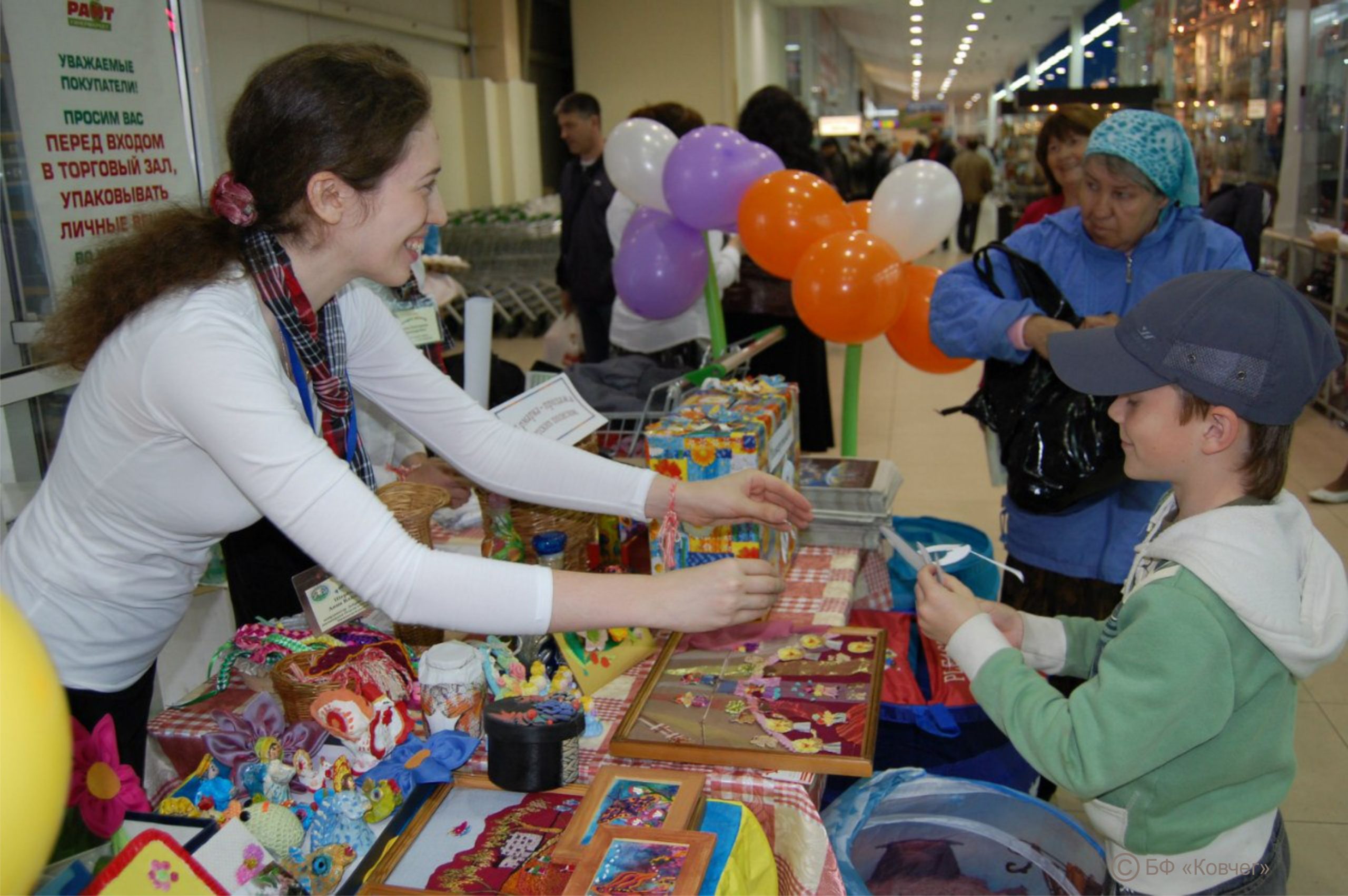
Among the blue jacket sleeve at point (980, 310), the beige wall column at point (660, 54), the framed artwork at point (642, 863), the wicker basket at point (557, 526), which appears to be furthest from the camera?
the beige wall column at point (660, 54)

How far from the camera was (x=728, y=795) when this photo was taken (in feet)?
4.64

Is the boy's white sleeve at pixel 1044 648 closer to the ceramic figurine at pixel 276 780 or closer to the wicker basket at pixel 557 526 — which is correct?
the wicker basket at pixel 557 526

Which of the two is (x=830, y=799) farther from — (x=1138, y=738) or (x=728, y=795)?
(x=1138, y=738)

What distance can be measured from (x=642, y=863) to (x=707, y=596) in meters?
0.34

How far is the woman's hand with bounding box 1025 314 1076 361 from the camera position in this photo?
2217mm

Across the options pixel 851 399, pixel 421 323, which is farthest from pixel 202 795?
pixel 851 399

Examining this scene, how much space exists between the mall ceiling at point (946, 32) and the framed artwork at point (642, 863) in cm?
1649

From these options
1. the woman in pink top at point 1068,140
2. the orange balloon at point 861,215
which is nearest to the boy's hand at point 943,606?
the woman in pink top at point 1068,140

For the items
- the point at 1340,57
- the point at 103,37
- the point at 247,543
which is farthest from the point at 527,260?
the point at 247,543

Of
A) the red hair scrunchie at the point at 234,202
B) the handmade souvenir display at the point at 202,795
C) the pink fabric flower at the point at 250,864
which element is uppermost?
the red hair scrunchie at the point at 234,202

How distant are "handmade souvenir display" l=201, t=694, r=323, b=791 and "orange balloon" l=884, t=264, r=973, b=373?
7.78 ft

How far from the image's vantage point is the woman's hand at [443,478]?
89.3 inches

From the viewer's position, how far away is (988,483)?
5.27m

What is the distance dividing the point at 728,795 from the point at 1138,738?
0.50m
